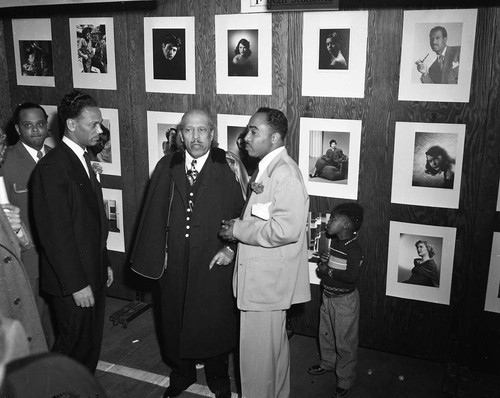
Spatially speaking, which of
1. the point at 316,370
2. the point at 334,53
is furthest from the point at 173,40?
the point at 316,370

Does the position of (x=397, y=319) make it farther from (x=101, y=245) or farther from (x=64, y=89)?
(x=64, y=89)

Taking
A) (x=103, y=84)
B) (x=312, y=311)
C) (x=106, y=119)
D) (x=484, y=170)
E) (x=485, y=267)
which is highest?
(x=103, y=84)

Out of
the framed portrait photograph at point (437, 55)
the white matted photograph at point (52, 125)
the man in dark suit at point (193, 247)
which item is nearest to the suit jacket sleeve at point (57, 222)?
the man in dark suit at point (193, 247)

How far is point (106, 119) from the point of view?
5.03 meters

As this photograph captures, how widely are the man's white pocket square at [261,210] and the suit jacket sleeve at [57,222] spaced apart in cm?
119

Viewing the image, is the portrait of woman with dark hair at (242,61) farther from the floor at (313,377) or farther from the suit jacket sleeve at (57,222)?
the floor at (313,377)

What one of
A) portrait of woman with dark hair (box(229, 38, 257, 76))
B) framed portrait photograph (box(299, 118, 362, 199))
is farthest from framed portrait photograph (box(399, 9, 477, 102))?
portrait of woman with dark hair (box(229, 38, 257, 76))

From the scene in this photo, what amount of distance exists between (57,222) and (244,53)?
7.02 feet

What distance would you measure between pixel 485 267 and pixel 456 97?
52.2 inches

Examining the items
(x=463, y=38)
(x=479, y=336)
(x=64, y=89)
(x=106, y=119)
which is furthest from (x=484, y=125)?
(x=64, y=89)

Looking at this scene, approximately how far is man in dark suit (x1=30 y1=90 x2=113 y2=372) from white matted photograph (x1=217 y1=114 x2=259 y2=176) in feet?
4.41

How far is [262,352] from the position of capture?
338 centimetres

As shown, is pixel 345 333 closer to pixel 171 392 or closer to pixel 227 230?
pixel 227 230

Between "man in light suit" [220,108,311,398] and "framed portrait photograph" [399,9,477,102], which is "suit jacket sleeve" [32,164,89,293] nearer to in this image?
"man in light suit" [220,108,311,398]
